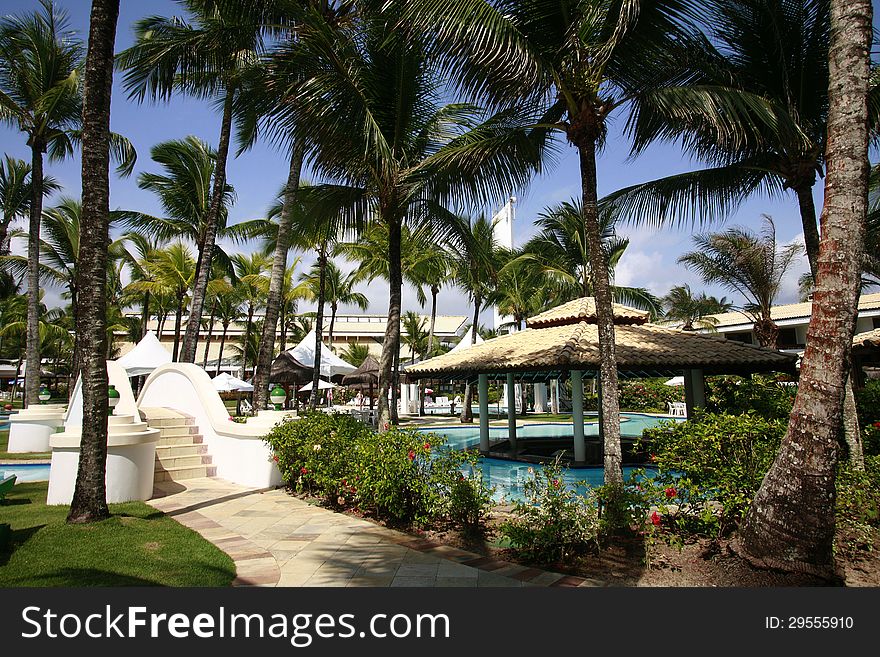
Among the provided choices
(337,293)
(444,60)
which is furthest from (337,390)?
(444,60)

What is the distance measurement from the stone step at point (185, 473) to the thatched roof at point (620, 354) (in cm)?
604

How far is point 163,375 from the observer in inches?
481

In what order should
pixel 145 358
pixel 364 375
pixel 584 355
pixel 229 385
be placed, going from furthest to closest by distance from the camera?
pixel 229 385 < pixel 364 375 < pixel 145 358 < pixel 584 355

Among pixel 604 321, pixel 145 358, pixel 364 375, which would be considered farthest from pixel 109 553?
pixel 364 375

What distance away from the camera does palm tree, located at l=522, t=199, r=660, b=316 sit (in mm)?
20922

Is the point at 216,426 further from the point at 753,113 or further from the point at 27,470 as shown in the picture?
the point at 753,113

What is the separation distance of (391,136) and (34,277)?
40.2ft

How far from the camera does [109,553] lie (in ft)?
16.7

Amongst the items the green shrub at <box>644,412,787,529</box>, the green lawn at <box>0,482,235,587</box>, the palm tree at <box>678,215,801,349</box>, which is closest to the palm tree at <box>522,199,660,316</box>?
the palm tree at <box>678,215,801,349</box>

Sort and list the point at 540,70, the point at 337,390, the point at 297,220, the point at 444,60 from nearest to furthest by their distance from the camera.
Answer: the point at 540,70 → the point at 444,60 → the point at 297,220 → the point at 337,390

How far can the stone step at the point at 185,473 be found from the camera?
9438 millimetres

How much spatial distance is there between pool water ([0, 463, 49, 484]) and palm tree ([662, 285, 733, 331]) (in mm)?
36457

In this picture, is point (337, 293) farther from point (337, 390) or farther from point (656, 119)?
point (656, 119)

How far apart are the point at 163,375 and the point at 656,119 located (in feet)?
36.9
